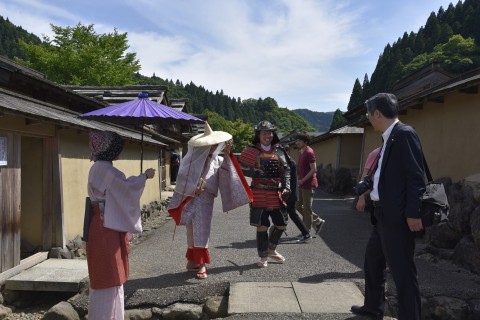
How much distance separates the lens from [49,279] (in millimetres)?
5266

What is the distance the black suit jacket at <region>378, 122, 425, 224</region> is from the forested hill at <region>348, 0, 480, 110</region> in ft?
124

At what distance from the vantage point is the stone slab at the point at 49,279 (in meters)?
5.18

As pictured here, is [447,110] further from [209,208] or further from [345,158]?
[345,158]

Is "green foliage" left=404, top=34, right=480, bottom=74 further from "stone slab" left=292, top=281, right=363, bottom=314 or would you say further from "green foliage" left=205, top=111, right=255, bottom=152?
"green foliage" left=205, top=111, right=255, bottom=152

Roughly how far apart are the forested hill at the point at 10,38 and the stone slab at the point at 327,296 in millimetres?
53387

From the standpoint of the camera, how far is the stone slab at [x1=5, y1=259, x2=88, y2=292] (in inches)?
204

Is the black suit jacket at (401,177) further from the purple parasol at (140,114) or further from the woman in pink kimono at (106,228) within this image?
the woman in pink kimono at (106,228)

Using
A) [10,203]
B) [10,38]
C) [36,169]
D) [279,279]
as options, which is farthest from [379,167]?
[10,38]

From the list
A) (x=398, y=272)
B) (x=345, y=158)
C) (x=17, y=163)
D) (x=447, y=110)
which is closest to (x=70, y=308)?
(x=17, y=163)

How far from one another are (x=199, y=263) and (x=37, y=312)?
8.16ft

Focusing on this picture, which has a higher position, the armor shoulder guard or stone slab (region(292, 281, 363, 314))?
the armor shoulder guard

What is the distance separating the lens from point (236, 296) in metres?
4.29

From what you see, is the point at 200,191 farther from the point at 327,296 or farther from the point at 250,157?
the point at 327,296

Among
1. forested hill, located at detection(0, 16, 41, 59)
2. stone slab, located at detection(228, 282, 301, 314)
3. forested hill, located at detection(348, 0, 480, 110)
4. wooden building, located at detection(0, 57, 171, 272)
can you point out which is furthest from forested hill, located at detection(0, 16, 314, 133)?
stone slab, located at detection(228, 282, 301, 314)
